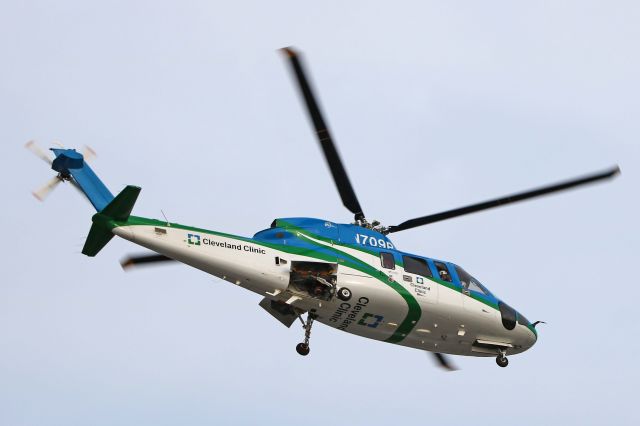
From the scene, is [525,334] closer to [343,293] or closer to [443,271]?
[443,271]

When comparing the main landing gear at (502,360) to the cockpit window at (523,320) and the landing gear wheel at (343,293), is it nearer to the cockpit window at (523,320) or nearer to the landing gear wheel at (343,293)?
the cockpit window at (523,320)

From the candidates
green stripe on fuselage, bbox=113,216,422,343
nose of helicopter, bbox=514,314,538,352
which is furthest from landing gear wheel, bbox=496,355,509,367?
green stripe on fuselage, bbox=113,216,422,343

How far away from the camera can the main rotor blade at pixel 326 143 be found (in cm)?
2314

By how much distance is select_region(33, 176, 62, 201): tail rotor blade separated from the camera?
2512cm

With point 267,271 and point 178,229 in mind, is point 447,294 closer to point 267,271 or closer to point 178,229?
point 267,271

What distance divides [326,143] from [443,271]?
588 centimetres

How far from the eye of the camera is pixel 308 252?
2673cm

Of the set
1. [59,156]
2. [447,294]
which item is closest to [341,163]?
[447,294]

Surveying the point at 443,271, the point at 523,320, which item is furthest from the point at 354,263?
the point at 523,320

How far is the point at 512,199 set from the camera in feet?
88.7

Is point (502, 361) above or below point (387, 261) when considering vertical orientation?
below

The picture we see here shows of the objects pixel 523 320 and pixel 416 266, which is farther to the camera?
pixel 523 320

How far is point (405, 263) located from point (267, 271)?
4172 mm

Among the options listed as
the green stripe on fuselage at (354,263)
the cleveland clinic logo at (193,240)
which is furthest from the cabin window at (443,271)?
the cleveland clinic logo at (193,240)
